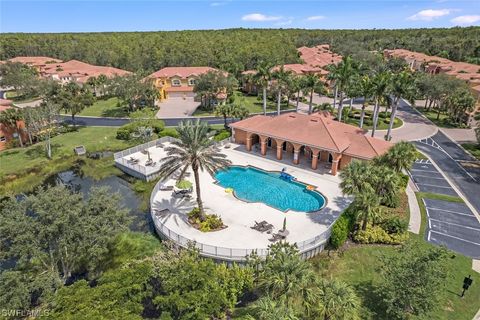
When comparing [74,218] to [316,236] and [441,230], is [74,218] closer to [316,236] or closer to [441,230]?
[316,236]

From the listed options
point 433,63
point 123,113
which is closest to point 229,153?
point 123,113

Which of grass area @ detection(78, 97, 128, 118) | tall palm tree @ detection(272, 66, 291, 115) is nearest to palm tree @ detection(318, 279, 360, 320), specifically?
tall palm tree @ detection(272, 66, 291, 115)

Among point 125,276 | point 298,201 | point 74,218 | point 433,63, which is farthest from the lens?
point 433,63

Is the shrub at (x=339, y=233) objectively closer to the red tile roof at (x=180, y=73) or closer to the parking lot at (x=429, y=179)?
the parking lot at (x=429, y=179)

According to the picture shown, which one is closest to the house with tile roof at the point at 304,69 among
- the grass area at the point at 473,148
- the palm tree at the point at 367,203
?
the grass area at the point at 473,148

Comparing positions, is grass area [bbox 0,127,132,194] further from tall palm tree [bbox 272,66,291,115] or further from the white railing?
tall palm tree [bbox 272,66,291,115]

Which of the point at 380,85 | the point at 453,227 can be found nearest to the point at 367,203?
the point at 453,227
